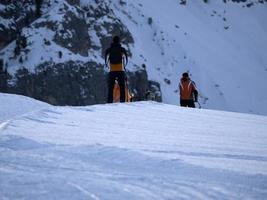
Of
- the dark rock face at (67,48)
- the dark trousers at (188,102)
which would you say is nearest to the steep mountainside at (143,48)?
the dark rock face at (67,48)

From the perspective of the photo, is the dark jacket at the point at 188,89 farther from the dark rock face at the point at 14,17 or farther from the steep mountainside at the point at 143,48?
the dark rock face at the point at 14,17

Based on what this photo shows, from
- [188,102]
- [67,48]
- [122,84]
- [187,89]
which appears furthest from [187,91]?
[67,48]

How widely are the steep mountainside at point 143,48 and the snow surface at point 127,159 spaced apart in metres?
11.8

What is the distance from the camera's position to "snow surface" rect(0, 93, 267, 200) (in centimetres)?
205

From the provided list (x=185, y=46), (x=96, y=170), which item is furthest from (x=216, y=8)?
(x=96, y=170)

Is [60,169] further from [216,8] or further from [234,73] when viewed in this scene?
[216,8]

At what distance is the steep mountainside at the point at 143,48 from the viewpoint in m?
23.3

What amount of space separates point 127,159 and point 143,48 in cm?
3066

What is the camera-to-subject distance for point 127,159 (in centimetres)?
271

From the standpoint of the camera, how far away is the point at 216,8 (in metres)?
44.0

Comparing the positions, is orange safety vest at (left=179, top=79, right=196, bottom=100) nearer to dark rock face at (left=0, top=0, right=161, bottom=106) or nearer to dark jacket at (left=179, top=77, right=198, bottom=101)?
dark jacket at (left=179, top=77, right=198, bottom=101)

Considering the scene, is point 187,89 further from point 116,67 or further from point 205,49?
point 205,49

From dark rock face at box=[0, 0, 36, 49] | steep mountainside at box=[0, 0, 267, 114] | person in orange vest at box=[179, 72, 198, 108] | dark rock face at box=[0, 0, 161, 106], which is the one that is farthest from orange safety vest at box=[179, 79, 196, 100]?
dark rock face at box=[0, 0, 36, 49]

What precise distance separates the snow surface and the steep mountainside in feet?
38.7
